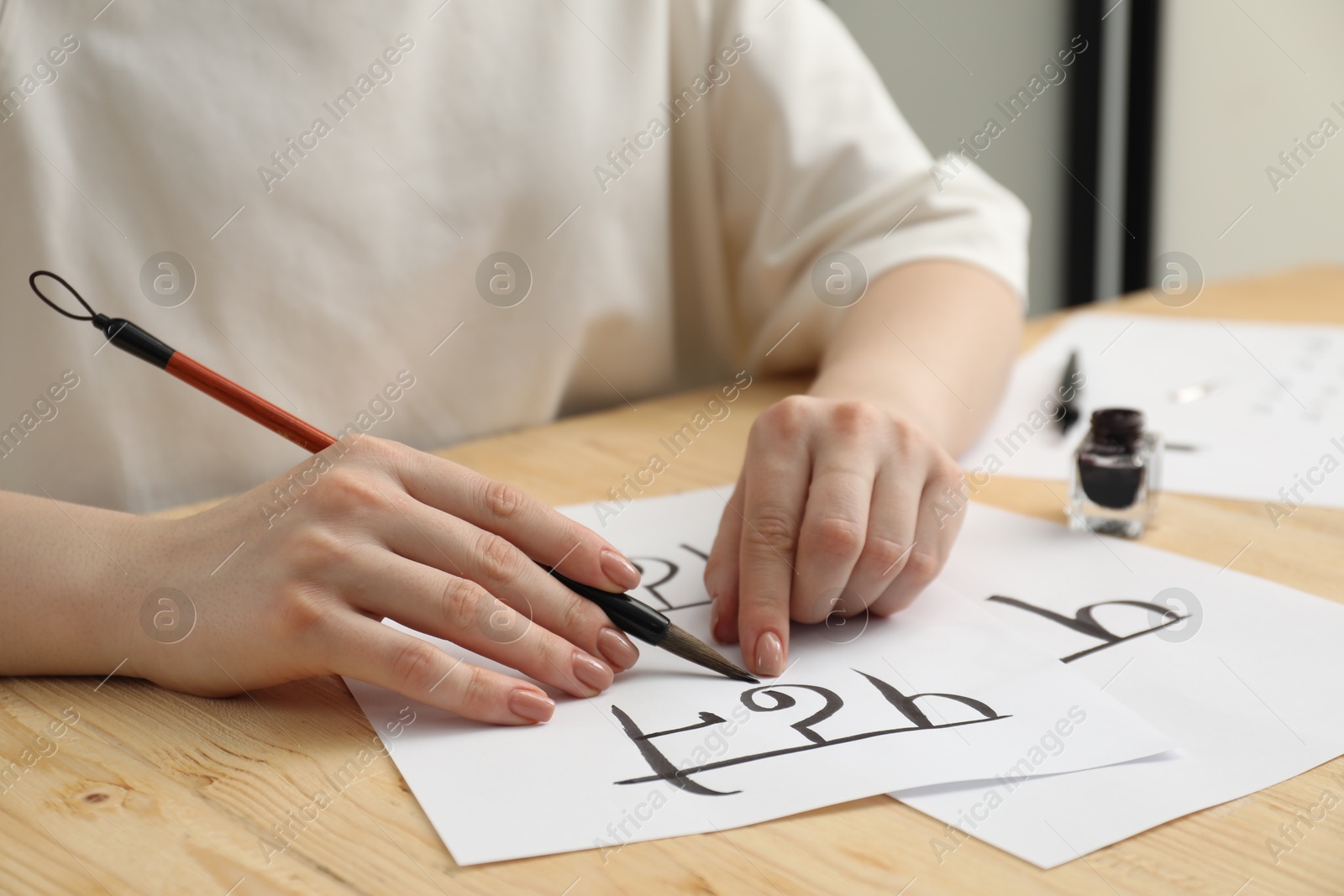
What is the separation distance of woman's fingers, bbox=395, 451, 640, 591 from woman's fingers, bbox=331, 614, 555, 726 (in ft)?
0.25

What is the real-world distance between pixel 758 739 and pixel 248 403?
0.36 meters

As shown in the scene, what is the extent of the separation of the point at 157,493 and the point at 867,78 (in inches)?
32.8

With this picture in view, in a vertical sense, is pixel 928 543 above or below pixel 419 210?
below

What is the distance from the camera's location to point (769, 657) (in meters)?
0.60

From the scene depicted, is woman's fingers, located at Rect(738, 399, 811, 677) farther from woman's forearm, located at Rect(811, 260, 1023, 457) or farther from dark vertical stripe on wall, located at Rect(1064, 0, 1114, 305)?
dark vertical stripe on wall, located at Rect(1064, 0, 1114, 305)

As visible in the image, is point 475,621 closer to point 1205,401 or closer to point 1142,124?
point 1205,401

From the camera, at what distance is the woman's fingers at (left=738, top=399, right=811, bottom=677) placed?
61cm

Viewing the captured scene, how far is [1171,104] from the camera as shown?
8.87ft

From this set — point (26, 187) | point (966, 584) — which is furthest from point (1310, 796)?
point (26, 187)

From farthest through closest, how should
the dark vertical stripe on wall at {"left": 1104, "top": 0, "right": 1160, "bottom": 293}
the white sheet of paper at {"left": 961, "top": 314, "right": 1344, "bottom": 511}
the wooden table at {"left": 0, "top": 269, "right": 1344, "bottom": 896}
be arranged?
1. the dark vertical stripe on wall at {"left": 1104, "top": 0, "right": 1160, "bottom": 293}
2. the white sheet of paper at {"left": 961, "top": 314, "right": 1344, "bottom": 511}
3. the wooden table at {"left": 0, "top": 269, "right": 1344, "bottom": 896}

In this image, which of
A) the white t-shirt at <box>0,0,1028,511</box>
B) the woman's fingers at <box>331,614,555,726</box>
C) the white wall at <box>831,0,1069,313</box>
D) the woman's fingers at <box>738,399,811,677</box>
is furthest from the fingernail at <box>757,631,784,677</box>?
the white wall at <box>831,0,1069,313</box>

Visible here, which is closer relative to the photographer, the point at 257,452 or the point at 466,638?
the point at 466,638

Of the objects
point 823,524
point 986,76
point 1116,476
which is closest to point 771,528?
point 823,524

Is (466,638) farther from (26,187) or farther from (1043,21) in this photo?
(1043,21)
